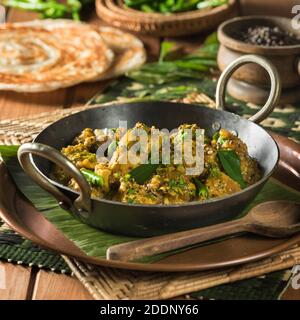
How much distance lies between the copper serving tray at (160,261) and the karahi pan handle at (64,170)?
10cm

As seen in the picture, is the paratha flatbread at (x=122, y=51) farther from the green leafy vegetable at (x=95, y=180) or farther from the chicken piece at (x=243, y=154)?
the green leafy vegetable at (x=95, y=180)

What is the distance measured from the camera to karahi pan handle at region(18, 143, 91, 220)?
174 cm

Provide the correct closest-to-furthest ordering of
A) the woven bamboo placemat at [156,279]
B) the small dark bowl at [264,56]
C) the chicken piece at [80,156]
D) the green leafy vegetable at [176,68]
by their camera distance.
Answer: the woven bamboo placemat at [156,279]
the chicken piece at [80,156]
the small dark bowl at [264,56]
the green leafy vegetable at [176,68]

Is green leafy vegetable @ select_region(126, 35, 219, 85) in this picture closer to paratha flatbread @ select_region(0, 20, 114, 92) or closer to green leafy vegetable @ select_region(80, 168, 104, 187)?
paratha flatbread @ select_region(0, 20, 114, 92)

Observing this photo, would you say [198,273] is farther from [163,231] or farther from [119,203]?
[119,203]

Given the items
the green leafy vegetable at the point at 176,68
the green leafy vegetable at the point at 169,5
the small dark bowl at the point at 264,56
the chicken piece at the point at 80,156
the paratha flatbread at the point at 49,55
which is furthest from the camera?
the green leafy vegetable at the point at 169,5

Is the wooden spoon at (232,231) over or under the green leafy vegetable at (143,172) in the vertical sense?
under

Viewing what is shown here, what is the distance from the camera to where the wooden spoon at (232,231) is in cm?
176

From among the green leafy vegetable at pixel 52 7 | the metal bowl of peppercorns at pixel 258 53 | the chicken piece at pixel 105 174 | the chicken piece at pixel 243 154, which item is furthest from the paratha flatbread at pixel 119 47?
the chicken piece at pixel 105 174

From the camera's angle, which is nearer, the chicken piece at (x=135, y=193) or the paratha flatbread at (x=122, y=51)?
the chicken piece at (x=135, y=193)

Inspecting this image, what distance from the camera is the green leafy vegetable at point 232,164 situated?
1.99 metres

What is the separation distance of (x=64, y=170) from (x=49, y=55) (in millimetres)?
1704

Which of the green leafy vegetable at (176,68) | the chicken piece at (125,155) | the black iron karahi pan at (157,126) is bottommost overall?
the green leafy vegetable at (176,68)

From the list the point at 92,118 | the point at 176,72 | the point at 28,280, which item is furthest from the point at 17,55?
the point at 28,280
